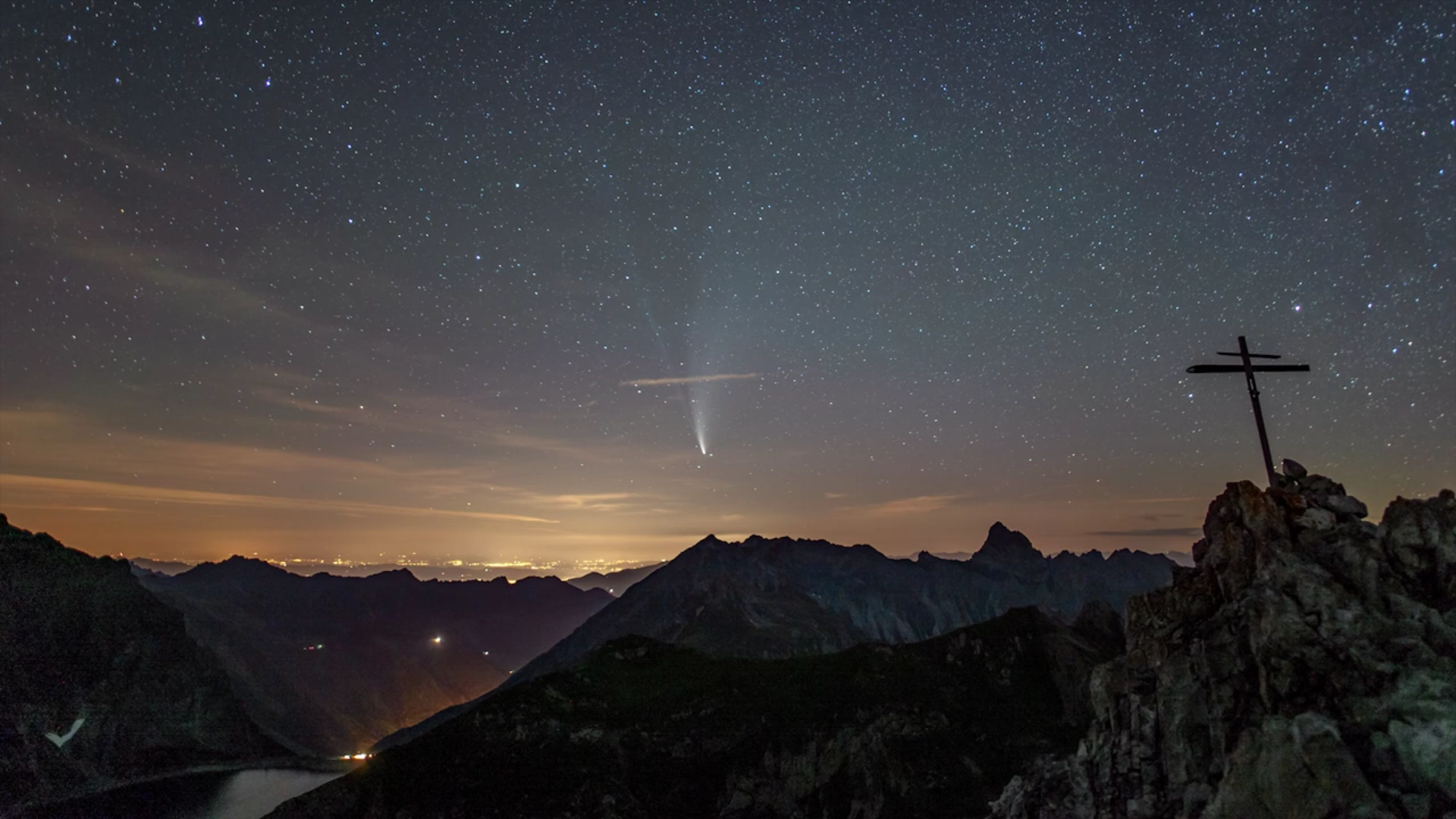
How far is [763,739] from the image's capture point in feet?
307

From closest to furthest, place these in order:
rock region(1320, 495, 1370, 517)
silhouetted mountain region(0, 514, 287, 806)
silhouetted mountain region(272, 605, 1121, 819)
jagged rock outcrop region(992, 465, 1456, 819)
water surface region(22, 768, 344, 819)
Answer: jagged rock outcrop region(992, 465, 1456, 819) < rock region(1320, 495, 1370, 517) < silhouetted mountain region(272, 605, 1121, 819) < water surface region(22, 768, 344, 819) < silhouetted mountain region(0, 514, 287, 806)

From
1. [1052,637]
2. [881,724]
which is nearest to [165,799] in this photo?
[881,724]

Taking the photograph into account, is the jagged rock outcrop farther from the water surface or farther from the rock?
the water surface

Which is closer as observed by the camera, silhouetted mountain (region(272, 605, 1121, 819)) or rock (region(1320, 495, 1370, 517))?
rock (region(1320, 495, 1370, 517))

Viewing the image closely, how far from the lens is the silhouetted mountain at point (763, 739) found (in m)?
80.5

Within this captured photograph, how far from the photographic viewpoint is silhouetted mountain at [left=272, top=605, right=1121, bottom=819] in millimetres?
80500

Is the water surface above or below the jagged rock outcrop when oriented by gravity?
below

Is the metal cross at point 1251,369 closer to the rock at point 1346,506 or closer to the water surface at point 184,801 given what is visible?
the rock at point 1346,506

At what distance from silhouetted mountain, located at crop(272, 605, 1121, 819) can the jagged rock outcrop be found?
54543 millimetres

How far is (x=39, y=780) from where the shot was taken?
166500 millimetres

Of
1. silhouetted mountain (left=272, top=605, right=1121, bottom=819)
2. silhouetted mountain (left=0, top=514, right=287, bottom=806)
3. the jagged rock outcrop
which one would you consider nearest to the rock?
the jagged rock outcrop

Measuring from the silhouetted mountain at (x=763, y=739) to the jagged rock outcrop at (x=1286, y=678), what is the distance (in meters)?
54.5

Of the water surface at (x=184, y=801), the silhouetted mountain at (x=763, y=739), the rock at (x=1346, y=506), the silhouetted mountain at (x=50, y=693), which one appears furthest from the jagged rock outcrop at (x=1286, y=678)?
the silhouetted mountain at (x=50, y=693)

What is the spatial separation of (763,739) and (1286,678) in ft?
256
